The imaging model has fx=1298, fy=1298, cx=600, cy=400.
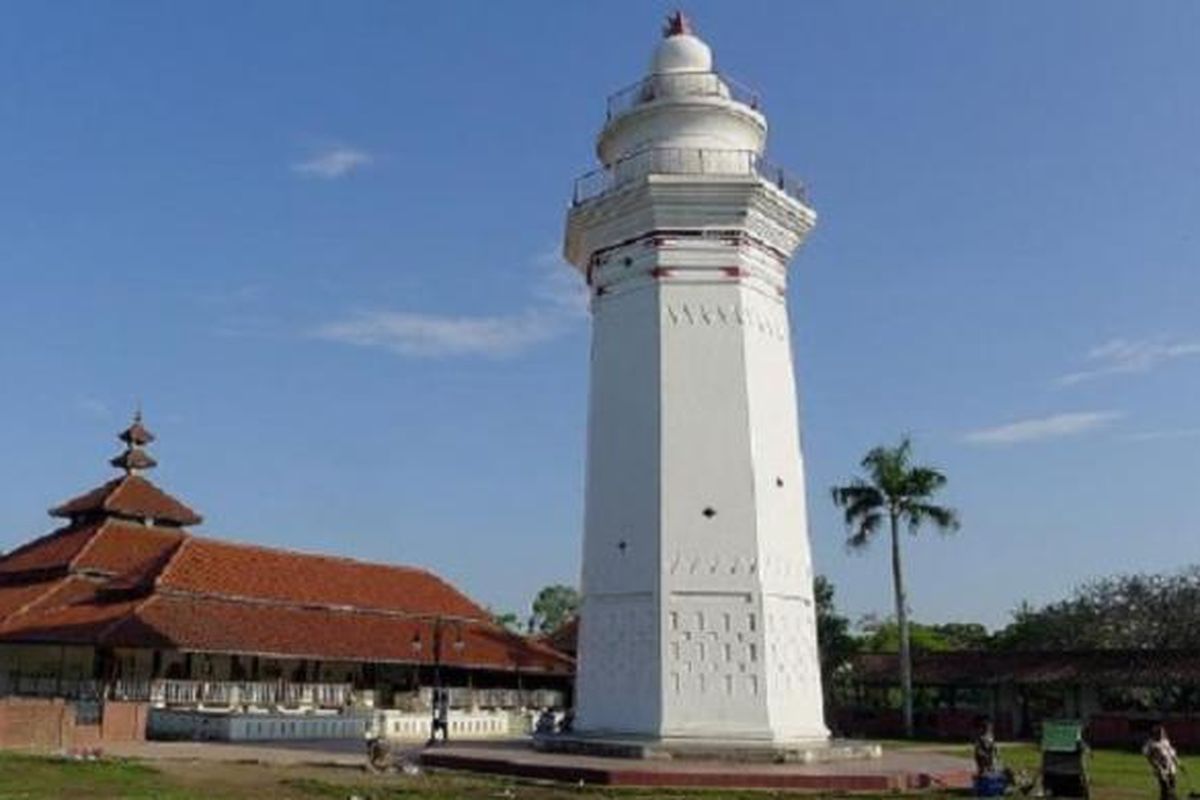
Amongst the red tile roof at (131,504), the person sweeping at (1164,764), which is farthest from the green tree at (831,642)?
the person sweeping at (1164,764)

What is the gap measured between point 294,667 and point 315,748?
427 inches

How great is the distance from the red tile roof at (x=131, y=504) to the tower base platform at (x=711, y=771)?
73.6 ft

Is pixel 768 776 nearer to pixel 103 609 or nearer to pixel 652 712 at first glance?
pixel 652 712

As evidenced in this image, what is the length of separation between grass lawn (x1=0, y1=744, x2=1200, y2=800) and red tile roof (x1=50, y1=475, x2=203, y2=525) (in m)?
19.1

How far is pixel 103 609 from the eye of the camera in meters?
33.1

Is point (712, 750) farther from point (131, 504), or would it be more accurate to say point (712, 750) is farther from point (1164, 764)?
point (131, 504)

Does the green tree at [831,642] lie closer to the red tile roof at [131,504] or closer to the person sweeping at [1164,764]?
the red tile roof at [131,504]

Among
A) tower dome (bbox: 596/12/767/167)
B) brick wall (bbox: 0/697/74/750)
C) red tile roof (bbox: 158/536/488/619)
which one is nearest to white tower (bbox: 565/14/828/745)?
tower dome (bbox: 596/12/767/167)

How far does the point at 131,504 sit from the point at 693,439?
24.9 meters

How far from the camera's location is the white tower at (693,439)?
20.3 m

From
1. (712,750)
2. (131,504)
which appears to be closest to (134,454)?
(131,504)

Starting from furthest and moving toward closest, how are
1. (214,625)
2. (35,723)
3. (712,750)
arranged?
(214,625) < (35,723) < (712,750)

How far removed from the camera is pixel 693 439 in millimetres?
21109

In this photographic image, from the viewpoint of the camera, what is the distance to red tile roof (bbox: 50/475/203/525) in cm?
3962
